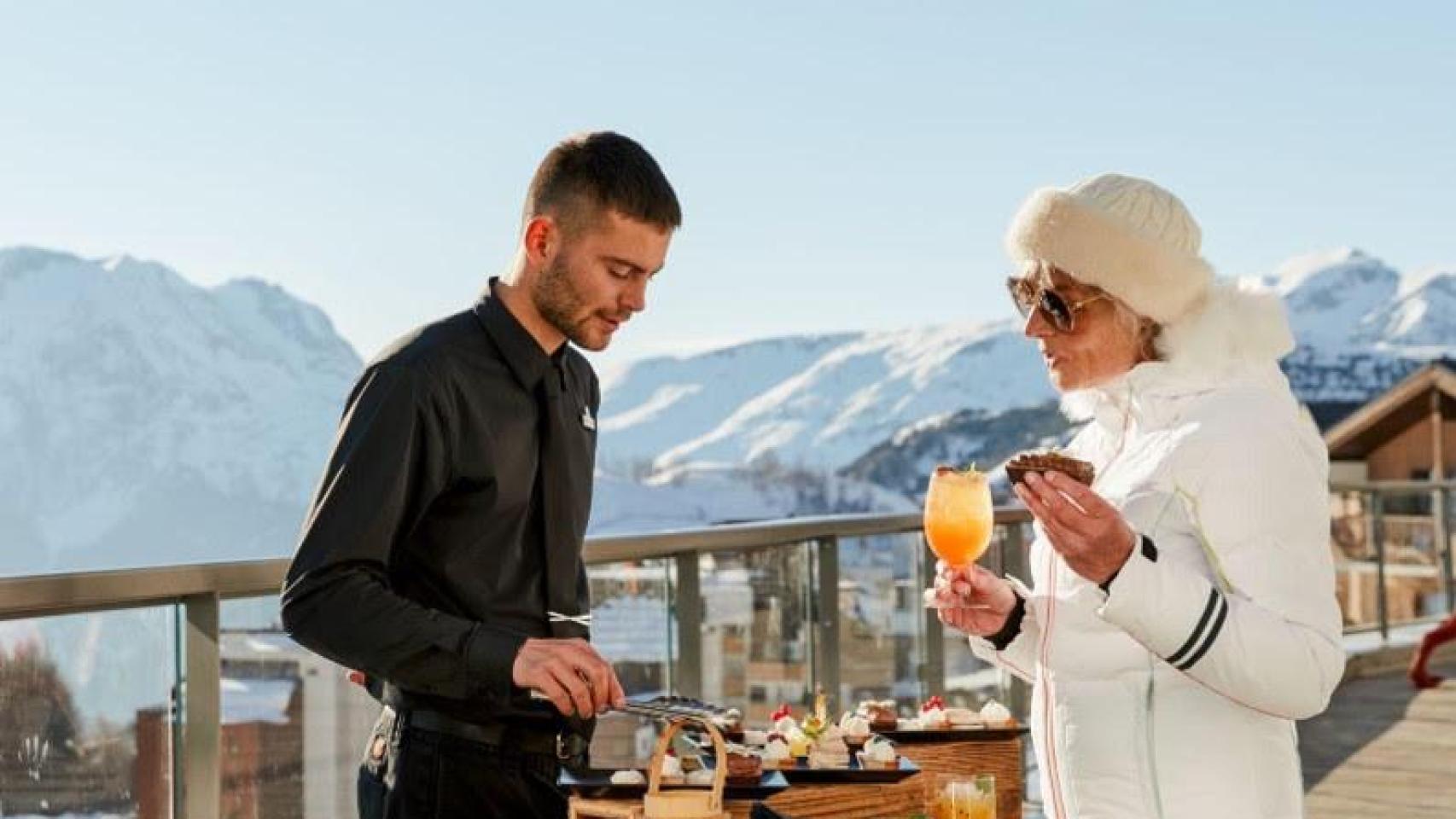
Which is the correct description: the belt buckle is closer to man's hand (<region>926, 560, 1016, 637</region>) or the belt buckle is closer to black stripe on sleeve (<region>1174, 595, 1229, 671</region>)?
man's hand (<region>926, 560, 1016, 637</region>)

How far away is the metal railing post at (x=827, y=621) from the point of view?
5.65m

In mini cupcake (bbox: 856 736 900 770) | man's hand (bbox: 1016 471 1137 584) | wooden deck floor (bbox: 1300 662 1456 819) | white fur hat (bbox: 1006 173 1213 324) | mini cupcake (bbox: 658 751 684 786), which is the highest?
white fur hat (bbox: 1006 173 1213 324)

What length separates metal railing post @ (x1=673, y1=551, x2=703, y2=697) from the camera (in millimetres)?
4840

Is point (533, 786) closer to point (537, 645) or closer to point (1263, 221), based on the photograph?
point (537, 645)

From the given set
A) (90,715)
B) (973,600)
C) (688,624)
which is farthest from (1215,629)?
(688,624)

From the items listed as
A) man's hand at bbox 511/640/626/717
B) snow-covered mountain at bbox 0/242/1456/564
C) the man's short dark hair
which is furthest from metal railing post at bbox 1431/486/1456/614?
snow-covered mountain at bbox 0/242/1456/564

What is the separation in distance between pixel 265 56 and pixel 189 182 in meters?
→ 12.2

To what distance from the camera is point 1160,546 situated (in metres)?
2.28

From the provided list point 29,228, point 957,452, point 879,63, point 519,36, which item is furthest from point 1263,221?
point 29,228

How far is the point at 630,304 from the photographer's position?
7.79 feet

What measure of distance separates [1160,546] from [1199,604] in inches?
7.4

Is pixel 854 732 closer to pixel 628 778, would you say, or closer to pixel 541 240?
pixel 628 778

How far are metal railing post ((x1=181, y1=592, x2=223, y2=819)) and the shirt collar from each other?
1.31 meters

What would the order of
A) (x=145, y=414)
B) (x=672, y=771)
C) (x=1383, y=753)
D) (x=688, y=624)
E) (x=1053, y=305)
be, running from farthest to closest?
(x=145, y=414) < (x=1383, y=753) < (x=688, y=624) < (x=672, y=771) < (x=1053, y=305)
